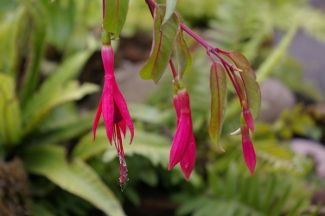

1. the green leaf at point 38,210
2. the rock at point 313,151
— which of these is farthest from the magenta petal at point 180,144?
the rock at point 313,151

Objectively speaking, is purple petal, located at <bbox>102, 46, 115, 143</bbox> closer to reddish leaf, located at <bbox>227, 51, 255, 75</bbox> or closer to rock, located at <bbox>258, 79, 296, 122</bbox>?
reddish leaf, located at <bbox>227, 51, 255, 75</bbox>

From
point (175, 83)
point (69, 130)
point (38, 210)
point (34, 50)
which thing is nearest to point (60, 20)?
point (34, 50)

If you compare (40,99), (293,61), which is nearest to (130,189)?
(40,99)

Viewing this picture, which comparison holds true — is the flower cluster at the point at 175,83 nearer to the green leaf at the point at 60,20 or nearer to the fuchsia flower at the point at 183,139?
the fuchsia flower at the point at 183,139

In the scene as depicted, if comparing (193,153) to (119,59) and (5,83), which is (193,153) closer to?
(5,83)

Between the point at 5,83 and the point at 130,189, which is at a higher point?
the point at 5,83

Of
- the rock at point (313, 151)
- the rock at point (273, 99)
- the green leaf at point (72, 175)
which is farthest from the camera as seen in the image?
the rock at point (273, 99)
